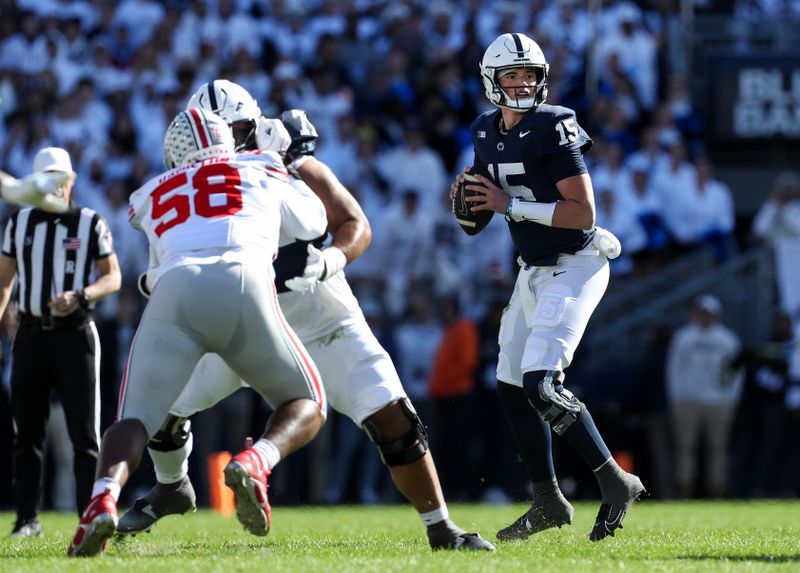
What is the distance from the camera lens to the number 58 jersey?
17.2 ft

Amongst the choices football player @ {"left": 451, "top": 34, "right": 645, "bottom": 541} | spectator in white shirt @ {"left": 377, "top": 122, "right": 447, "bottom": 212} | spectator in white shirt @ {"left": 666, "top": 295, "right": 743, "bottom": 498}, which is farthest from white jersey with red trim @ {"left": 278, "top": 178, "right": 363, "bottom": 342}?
spectator in white shirt @ {"left": 377, "top": 122, "right": 447, "bottom": 212}

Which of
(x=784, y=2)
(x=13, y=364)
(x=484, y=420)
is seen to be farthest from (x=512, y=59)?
(x=784, y=2)

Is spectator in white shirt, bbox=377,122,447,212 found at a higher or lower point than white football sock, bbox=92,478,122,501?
higher

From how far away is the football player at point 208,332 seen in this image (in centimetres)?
507

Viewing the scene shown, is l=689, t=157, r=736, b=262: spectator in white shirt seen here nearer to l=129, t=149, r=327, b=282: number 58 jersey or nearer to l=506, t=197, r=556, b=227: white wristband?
l=506, t=197, r=556, b=227: white wristband

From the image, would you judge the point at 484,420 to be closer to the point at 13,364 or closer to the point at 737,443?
the point at 737,443

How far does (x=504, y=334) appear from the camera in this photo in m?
6.68

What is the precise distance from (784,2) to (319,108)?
19.8ft

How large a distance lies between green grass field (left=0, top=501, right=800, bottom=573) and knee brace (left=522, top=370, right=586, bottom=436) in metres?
0.52

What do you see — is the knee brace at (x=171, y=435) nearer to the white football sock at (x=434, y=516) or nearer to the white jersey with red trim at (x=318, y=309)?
A: the white jersey with red trim at (x=318, y=309)

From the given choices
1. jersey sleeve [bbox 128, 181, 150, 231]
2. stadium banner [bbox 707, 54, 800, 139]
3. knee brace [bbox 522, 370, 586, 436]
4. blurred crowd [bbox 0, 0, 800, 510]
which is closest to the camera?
jersey sleeve [bbox 128, 181, 150, 231]

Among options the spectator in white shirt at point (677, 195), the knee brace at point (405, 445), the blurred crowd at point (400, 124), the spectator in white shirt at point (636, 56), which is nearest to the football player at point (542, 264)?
the knee brace at point (405, 445)

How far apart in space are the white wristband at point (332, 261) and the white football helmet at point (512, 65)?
3.81ft

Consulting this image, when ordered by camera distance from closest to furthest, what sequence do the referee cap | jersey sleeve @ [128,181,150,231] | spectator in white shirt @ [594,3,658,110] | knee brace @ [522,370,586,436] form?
jersey sleeve @ [128,181,150,231], knee brace @ [522,370,586,436], the referee cap, spectator in white shirt @ [594,3,658,110]
